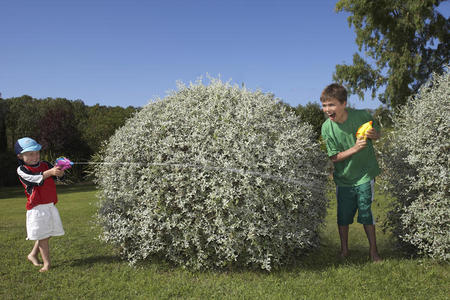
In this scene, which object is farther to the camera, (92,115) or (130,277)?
(92,115)

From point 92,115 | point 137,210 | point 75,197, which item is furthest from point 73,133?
point 137,210

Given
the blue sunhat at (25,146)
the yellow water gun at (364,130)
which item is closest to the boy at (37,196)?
the blue sunhat at (25,146)

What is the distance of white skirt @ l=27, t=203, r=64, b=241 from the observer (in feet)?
18.1

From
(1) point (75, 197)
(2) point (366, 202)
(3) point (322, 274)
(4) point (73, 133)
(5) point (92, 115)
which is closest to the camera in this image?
(3) point (322, 274)

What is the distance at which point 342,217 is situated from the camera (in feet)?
18.5

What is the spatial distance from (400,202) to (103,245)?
565cm

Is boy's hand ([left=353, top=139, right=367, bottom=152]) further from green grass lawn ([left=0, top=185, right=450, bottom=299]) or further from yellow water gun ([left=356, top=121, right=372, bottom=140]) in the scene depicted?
green grass lawn ([left=0, top=185, right=450, bottom=299])

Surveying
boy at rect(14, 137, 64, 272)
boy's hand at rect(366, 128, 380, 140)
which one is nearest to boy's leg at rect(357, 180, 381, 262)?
boy's hand at rect(366, 128, 380, 140)

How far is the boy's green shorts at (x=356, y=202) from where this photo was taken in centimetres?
538

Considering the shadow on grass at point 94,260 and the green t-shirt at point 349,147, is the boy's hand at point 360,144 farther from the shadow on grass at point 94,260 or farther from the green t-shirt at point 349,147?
the shadow on grass at point 94,260

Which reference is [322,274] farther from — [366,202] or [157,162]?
[157,162]

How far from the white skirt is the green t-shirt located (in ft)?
14.9

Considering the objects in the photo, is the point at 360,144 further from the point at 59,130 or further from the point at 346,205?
the point at 59,130

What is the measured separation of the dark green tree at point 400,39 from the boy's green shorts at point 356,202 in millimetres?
19594
